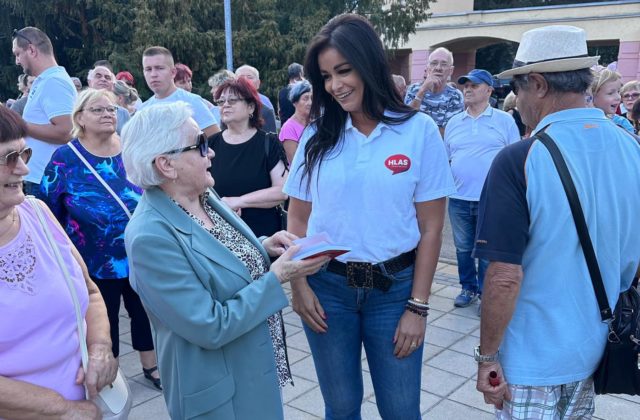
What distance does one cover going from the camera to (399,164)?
7.02 ft

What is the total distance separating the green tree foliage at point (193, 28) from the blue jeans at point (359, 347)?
620 inches

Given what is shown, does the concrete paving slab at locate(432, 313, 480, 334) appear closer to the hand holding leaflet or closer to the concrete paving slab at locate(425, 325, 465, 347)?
the concrete paving slab at locate(425, 325, 465, 347)

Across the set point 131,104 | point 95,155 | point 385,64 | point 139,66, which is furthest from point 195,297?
point 139,66

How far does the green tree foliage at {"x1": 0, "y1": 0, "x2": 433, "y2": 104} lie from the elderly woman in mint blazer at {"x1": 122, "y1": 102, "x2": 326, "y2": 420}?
15.8 meters

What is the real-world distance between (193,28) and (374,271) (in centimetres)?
1673

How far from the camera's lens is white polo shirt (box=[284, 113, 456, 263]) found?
214cm

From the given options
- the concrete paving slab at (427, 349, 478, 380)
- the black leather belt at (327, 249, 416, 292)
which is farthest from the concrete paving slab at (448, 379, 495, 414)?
the black leather belt at (327, 249, 416, 292)

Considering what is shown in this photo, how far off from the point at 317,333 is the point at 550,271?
0.96 metres

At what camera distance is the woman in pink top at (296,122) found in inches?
202

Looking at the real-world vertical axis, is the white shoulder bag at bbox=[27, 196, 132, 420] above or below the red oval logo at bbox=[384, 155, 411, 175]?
below

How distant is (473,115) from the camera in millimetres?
4934

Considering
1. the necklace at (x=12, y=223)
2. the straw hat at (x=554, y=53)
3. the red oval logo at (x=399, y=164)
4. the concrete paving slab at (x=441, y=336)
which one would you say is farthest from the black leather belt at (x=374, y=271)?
the concrete paving slab at (x=441, y=336)

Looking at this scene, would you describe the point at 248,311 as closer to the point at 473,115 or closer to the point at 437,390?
the point at 437,390

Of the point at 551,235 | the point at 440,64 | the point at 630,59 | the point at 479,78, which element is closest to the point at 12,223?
the point at 551,235
